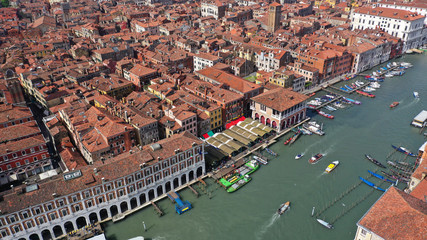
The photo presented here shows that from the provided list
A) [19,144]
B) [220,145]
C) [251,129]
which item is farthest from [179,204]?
[19,144]

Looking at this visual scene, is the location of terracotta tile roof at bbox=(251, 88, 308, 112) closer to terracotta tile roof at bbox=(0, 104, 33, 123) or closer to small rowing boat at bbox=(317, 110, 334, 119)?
small rowing boat at bbox=(317, 110, 334, 119)

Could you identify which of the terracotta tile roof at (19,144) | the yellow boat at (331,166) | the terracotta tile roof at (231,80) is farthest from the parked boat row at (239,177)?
the terracotta tile roof at (19,144)

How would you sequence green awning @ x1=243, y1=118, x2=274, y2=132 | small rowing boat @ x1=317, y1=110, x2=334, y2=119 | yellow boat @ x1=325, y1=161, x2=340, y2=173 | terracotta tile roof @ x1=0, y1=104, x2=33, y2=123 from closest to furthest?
yellow boat @ x1=325, y1=161, x2=340, y2=173 < terracotta tile roof @ x1=0, y1=104, x2=33, y2=123 < green awning @ x1=243, y1=118, x2=274, y2=132 < small rowing boat @ x1=317, y1=110, x2=334, y2=119

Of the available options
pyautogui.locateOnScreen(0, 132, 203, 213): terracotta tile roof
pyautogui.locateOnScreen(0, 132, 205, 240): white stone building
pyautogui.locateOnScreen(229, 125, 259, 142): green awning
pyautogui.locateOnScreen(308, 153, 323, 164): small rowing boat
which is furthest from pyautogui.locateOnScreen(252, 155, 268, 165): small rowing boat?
pyautogui.locateOnScreen(0, 132, 203, 213): terracotta tile roof

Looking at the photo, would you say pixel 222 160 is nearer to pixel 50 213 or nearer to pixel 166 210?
pixel 166 210

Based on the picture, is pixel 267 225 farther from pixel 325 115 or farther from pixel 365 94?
pixel 365 94

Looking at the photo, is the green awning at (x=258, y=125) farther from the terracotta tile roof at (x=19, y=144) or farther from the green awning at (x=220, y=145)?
the terracotta tile roof at (x=19, y=144)

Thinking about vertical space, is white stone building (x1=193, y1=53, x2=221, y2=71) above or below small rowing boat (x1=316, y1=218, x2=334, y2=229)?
above
